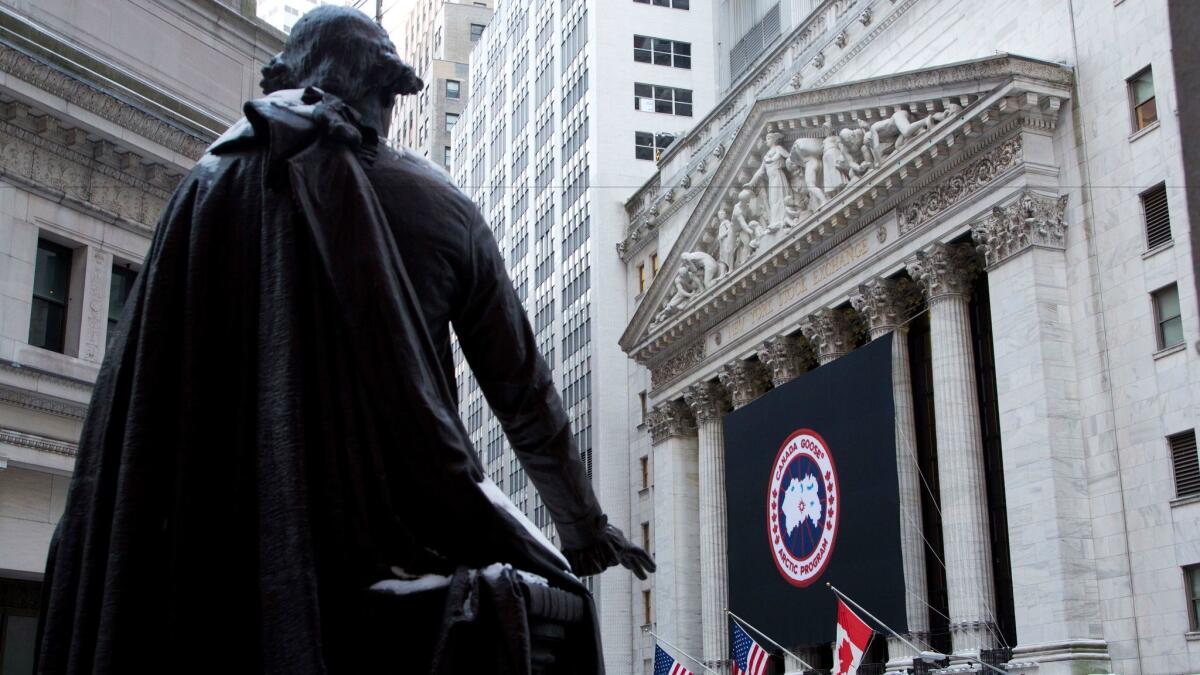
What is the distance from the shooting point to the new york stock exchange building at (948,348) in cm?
3102

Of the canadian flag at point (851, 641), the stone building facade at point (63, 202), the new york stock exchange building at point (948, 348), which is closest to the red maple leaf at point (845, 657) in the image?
the canadian flag at point (851, 641)

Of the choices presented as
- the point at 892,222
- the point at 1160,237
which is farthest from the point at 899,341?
the point at 1160,237

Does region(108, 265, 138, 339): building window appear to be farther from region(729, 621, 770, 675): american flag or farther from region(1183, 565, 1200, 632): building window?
region(1183, 565, 1200, 632): building window

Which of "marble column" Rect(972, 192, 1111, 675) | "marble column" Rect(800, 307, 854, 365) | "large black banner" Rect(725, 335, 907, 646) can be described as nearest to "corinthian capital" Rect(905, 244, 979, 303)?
"marble column" Rect(972, 192, 1111, 675)

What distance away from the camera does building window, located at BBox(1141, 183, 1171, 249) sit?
30.8 m

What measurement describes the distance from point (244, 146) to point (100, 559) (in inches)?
46.2

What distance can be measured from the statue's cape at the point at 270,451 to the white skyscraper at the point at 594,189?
52550mm

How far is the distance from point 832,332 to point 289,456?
39734 millimetres

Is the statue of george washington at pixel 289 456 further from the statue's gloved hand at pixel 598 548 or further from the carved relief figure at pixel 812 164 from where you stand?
the carved relief figure at pixel 812 164

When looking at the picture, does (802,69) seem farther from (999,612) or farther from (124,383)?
(124,383)

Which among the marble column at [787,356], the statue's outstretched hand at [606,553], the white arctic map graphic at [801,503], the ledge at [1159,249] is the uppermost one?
the marble column at [787,356]

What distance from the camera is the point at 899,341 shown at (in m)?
39.7

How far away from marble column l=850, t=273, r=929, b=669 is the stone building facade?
21.4 metres

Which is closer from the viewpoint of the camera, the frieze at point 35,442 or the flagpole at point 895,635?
the frieze at point 35,442
